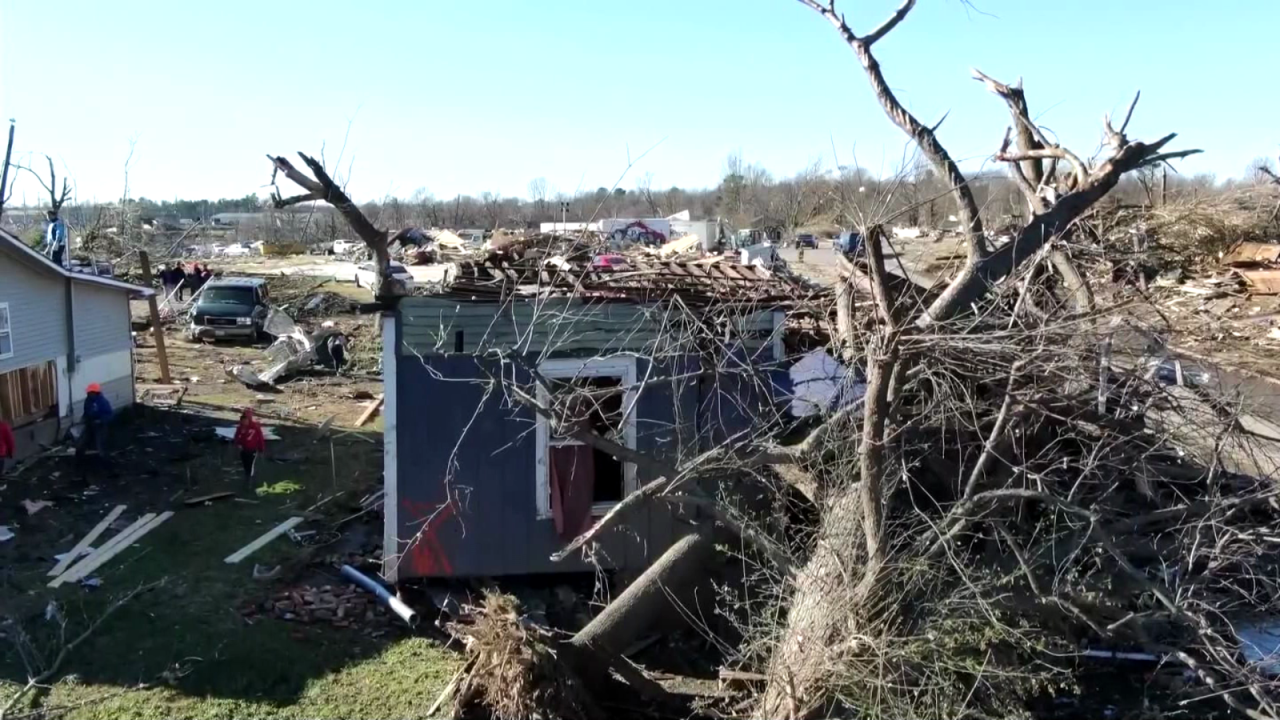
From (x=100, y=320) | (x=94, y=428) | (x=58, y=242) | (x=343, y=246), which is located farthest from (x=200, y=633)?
(x=343, y=246)

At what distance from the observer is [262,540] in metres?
10.9

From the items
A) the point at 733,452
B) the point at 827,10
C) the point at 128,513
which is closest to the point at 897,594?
the point at 733,452

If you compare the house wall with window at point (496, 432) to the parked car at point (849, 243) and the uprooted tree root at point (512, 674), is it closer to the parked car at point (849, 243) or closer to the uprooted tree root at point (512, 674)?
the parked car at point (849, 243)

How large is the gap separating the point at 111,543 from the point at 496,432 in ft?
17.4

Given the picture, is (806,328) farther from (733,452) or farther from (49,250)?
(49,250)

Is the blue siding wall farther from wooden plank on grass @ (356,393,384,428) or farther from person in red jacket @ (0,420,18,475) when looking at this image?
wooden plank on grass @ (356,393,384,428)

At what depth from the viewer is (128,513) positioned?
11.8m

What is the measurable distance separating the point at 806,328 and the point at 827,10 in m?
3.26

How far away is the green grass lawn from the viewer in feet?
23.7

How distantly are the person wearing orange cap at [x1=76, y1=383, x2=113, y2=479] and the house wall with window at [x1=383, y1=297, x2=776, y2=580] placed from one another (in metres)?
7.30

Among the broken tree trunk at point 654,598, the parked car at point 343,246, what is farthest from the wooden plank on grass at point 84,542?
the parked car at point 343,246

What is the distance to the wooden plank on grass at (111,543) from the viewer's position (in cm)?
965

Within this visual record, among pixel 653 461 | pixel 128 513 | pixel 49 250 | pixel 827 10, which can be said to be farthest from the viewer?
pixel 49 250

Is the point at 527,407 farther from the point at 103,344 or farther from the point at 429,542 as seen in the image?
the point at 103,344
